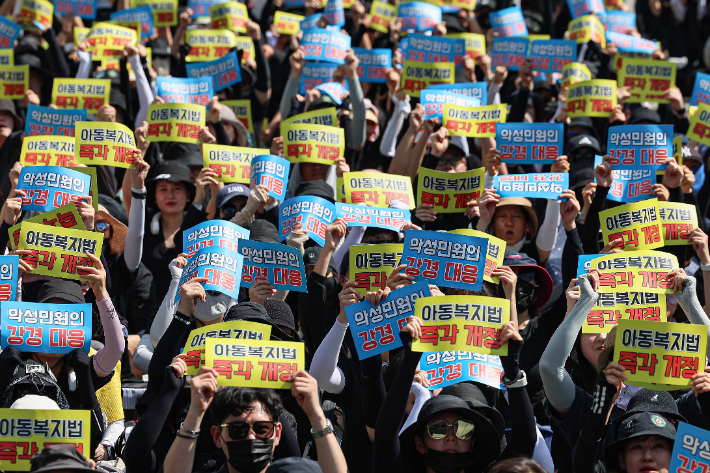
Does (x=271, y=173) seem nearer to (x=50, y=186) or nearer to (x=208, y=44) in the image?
(x=50, y=186)

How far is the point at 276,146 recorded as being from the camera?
8.95 meters

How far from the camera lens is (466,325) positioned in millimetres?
5203

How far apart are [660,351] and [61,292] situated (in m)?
3.57

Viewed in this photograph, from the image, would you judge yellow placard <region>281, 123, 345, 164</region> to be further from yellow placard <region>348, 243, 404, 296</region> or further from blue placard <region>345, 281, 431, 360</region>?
blue placard <region>345, 281, 431, 360</region>

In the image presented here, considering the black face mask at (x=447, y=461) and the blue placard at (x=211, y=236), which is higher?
the blue placard at (x=211, y=236)

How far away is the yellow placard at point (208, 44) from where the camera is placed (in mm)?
11445

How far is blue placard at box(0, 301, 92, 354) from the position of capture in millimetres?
5703

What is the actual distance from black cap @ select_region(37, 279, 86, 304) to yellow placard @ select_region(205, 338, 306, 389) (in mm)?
1634

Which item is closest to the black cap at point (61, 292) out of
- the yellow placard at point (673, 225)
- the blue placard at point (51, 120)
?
the blue placard at point (51, 120)

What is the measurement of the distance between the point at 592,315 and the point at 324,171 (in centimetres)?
370

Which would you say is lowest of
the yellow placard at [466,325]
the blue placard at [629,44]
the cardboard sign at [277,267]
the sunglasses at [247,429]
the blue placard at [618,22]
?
the cardboard sign at [277,267]

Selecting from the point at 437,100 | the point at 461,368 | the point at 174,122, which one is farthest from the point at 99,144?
the point at 461,368

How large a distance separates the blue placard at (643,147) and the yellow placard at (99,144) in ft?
12.6

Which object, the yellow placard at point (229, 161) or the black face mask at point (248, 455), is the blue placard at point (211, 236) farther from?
the black face mask at point (248, 455)
